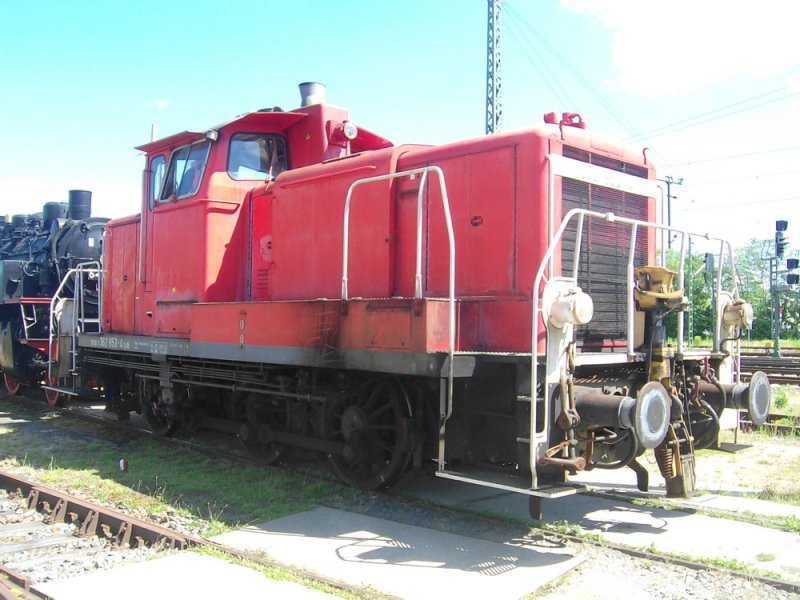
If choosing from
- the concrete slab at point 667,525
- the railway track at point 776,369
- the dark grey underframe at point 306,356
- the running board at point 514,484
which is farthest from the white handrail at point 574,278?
the railway track at point 776,369

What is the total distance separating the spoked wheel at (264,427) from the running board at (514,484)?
2.66m

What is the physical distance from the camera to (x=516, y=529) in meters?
5.18

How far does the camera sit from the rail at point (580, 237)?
4406 mm

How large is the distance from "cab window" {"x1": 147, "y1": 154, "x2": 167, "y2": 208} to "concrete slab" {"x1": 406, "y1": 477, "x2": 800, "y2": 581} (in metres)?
4.71

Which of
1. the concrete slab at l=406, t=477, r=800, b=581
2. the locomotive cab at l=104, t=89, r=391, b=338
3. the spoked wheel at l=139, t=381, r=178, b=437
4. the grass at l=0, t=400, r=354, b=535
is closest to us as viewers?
the concrete slab at l=406, t=477, r=800, b=581

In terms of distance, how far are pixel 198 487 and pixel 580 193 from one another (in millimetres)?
4397

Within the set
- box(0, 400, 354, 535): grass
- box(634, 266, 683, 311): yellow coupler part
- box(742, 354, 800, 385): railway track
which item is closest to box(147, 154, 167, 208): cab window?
box(0, 400, 354, 535): grass

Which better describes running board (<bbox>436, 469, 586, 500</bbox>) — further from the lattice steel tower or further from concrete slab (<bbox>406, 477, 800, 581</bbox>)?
the lattice steel tower

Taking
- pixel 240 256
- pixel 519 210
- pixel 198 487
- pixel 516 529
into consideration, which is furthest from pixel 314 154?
pixel 516 529

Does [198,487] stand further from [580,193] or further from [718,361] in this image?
[718,361]

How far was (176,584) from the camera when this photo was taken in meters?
4.14

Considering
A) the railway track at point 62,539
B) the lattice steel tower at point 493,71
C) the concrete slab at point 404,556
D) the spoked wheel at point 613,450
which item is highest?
the lattice steel tower at point 493,71

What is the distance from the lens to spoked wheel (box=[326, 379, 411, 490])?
566cm

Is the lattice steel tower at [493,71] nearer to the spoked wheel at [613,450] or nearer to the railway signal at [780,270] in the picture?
the railway signal at [780,270]
